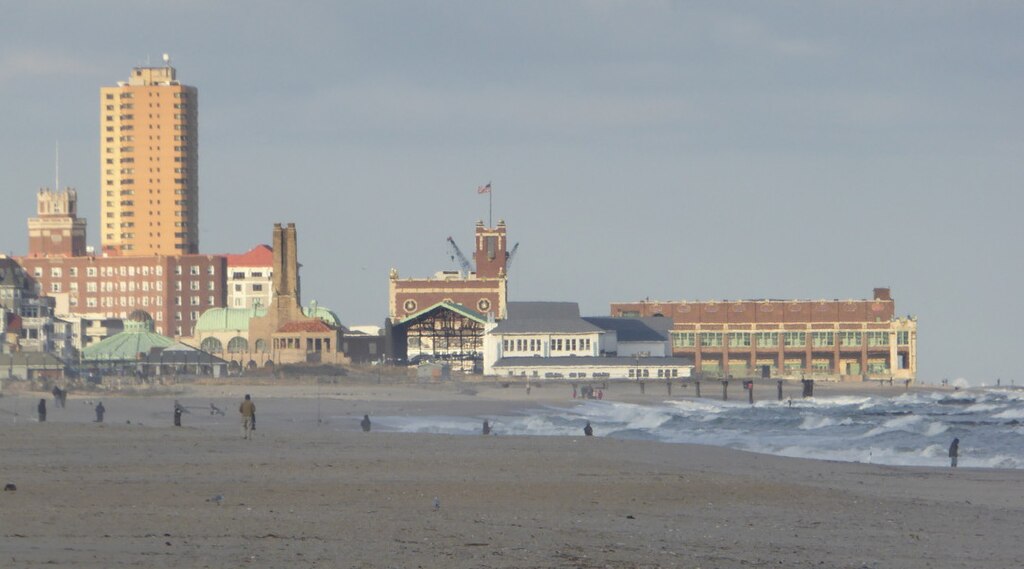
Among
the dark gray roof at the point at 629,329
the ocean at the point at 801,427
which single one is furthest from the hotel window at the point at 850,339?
the ocean at the point at 801,427

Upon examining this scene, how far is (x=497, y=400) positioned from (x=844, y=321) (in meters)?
89.1

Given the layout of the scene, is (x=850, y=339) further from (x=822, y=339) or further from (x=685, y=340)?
(x=685, y=340)

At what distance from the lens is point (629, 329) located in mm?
168000

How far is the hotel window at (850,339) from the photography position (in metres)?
191

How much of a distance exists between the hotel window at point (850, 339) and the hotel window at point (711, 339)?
42.5ft

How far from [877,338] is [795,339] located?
8.72 meters

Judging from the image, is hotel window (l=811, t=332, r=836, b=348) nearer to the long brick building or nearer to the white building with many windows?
the long brick building

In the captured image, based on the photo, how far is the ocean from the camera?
56750 millimetres

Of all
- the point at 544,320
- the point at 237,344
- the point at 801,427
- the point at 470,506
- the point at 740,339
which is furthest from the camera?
the point at 237,344

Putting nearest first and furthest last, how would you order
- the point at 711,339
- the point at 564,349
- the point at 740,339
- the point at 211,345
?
1. the point at 564,349
2. the point at 740,339
3. the point at 711,339
4. the point at 211,345

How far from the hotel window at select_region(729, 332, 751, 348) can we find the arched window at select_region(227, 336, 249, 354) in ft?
170

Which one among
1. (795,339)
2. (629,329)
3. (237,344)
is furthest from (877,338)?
(237,344)

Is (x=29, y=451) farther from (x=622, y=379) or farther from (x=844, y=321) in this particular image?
(x=844, y=321)

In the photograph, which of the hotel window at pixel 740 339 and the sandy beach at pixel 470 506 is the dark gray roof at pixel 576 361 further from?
the sandy beach at pixel 470 506
